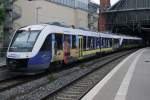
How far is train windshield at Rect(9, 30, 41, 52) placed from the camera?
18.3m

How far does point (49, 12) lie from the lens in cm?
6134

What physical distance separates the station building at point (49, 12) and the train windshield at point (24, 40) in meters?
29.3

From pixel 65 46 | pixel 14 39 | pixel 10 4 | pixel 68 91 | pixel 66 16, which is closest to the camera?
pixel 68 91

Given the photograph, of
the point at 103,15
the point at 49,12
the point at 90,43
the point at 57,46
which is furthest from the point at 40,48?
the point at 103,15

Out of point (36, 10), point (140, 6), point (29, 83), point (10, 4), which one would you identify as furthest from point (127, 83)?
point (140, 6)

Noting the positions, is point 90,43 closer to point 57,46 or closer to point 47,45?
point 57,46

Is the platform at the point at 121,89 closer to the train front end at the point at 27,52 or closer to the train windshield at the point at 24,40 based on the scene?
the train front end at the point at 27,52

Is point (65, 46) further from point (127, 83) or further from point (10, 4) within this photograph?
point (10, 4)

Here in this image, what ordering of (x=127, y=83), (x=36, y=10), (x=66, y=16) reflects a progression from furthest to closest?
(x=66, y=16) → (x=36, y=10) → (x=127, y=83)

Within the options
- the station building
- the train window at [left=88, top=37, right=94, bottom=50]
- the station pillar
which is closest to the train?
the train window at [left=88, top=37, right=94, bottom=50]

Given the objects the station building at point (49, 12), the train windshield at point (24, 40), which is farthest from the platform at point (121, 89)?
the station building at point (49, 12)

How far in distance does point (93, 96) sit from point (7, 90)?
3.69 metres

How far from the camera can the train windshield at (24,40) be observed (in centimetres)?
1833

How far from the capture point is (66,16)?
69.4 m
